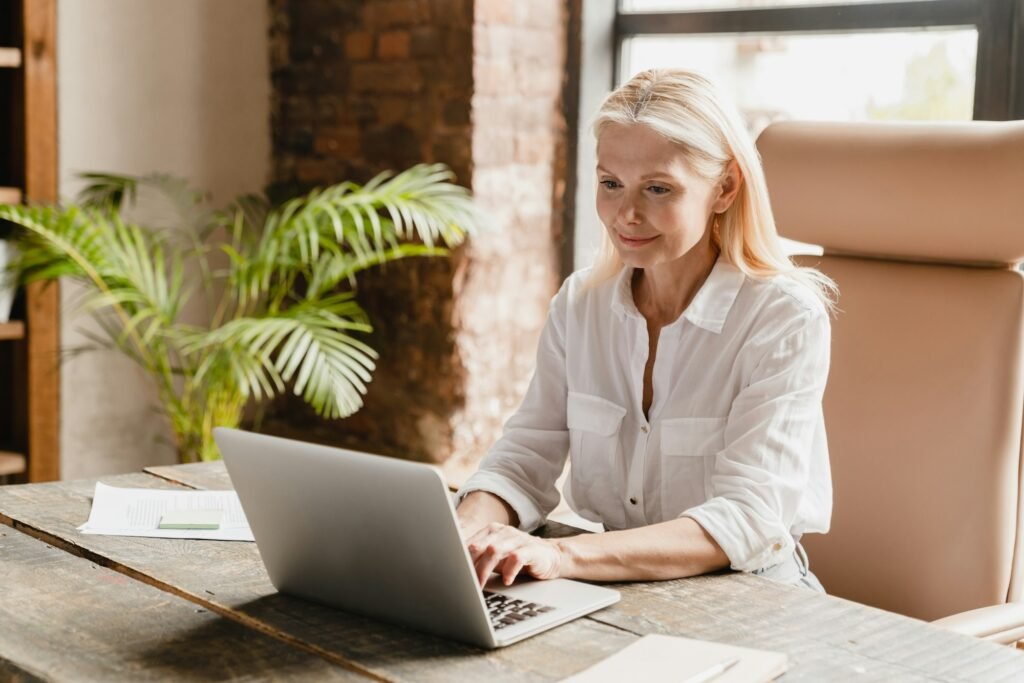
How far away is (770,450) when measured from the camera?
1575 mm

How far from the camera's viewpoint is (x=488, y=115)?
323 centimetres

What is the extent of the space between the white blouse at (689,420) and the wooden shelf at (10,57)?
1762mm

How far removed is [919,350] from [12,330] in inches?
87.2

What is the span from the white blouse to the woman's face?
0.10 meters

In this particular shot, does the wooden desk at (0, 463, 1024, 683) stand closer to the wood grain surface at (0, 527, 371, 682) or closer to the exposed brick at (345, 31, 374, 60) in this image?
the wood grain surface at (0, 527, 371, 682)

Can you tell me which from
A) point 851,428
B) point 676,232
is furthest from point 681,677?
point 851,428

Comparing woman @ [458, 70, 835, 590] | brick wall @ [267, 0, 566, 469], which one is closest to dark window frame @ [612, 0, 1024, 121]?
brick wall @ [267, 0, 566, 469]

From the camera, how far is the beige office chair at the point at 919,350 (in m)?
1.76

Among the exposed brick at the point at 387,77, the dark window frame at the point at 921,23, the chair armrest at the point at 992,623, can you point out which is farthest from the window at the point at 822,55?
the chair armrest at the point at 992,623

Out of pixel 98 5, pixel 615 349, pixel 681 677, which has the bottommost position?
pixel 681 677

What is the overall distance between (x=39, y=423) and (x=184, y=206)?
2.16 ft

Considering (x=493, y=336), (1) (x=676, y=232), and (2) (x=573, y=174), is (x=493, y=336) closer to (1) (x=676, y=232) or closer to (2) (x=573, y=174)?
(2) (x=573, y=174)

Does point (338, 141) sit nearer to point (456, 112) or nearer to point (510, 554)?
point (456, 112)

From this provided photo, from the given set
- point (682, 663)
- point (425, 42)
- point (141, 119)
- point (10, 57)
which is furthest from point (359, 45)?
point (682, 663)
